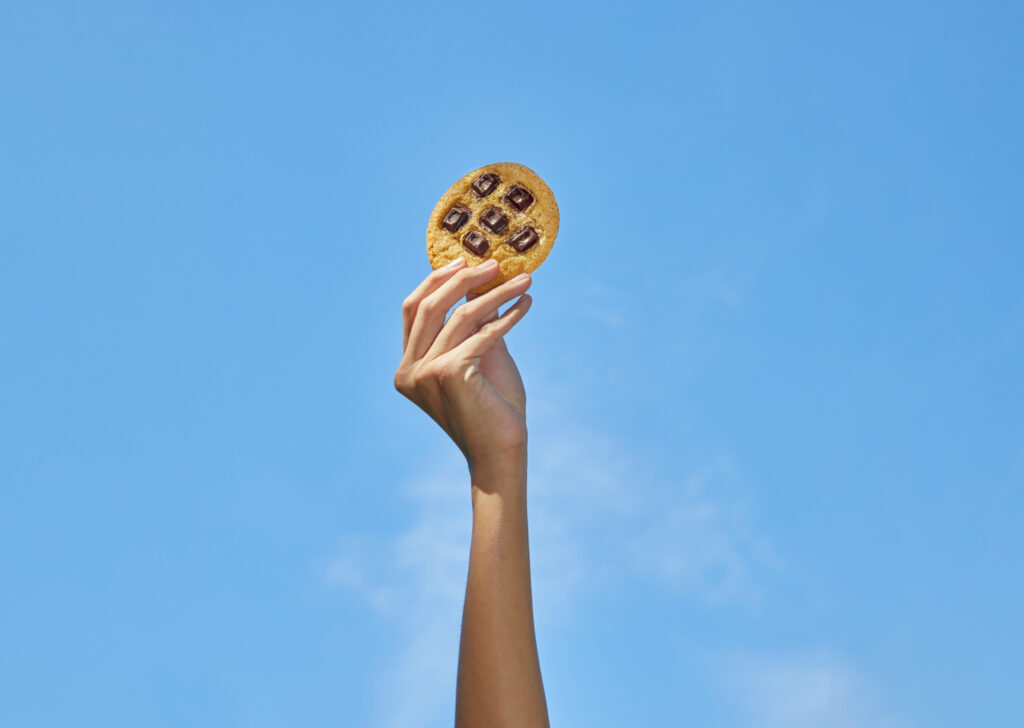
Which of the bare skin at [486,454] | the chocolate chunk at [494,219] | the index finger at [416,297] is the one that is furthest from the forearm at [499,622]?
the chocolate chunk at [494,219]

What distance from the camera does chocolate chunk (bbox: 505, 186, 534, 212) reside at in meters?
7.15

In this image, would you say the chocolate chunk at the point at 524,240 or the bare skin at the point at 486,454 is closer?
the bare skin at the point at 486,454

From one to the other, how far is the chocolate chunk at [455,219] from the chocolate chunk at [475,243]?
5.9 inches

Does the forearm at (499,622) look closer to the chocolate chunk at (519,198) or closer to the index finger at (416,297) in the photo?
the index finger at (416,297)

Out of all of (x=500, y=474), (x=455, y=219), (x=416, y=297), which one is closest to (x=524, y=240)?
(x=455, y=219)

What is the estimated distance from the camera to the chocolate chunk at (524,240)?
272 inches

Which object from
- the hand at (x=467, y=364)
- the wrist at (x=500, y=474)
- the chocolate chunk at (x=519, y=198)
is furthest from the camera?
the chocolate chunk at (x=519, y=198)

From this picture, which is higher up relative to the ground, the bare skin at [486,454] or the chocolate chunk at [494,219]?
the chocolate chunk at [494,219]

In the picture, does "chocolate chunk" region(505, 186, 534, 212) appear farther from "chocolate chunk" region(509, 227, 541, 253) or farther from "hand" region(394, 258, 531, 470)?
"hand" region(394, 258, 531, 470)

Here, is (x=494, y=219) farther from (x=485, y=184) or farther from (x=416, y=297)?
(x=416, y=297)

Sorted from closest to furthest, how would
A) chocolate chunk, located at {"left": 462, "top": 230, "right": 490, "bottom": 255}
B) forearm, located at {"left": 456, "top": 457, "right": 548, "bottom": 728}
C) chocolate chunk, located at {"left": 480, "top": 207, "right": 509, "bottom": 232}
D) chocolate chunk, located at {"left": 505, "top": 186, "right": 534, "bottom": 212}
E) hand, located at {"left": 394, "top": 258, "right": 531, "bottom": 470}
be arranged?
forearm, located at {"left": 456, "top": 457, "right": 548, "bottom": 728} → hand, located at {"left": 394, "top": 258, "right": 531, "bottom": 470} → chocolate chunk, located at {"left": 462, "top": 230, "right": 490, "bottom": 255} → chocolate chunk, located at {"left": 480, "top": 207, "right": 509, "bottom": 232} → chocolate chunk, located at {"left": 505, "top": 186, "right": 534, "bottom": 212}

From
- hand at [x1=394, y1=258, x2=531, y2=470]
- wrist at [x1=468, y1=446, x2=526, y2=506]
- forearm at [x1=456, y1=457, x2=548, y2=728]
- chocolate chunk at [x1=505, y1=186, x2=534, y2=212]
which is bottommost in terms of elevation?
forearm at [x1=456, y1=457, x2=548, y2=728]

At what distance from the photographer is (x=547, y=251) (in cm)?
696

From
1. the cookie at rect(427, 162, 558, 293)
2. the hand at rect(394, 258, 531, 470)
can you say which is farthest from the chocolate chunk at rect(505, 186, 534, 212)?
the hand at rect(394, 258, 531, 470)
